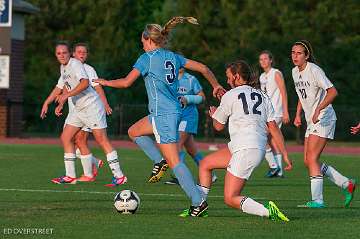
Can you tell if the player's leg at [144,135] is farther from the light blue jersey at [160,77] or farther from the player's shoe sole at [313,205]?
the light blue jersey at [160,77]

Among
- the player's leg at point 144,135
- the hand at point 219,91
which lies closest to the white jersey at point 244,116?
the hand at point 219,91

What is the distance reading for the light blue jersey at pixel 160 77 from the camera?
12234mm

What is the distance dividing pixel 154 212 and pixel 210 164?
93 centimetres

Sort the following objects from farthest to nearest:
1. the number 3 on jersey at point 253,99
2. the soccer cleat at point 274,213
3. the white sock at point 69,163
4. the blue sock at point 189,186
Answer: the white sock at point 69,163 → the blue sock at point 189,186 → the number 3 on jersey at point 253,99 → the soccer cleat at point 274,213

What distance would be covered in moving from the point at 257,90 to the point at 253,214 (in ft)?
4.27

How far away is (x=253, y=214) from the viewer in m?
11.9

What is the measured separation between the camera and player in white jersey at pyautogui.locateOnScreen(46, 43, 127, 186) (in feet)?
55.0

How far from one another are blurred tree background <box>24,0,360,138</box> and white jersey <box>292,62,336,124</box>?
2715cm

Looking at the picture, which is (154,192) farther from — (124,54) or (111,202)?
(124,54)

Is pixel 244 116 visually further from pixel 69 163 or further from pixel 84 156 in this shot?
pixel 84 156

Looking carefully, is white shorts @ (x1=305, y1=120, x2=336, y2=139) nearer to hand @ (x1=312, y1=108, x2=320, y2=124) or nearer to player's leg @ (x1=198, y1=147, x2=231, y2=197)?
hand @ (x1=312, y1=108, x2=320, y2=124)

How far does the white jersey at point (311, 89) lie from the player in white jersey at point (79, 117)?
3864 mm

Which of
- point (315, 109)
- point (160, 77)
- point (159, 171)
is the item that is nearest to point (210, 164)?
point (160, 77)

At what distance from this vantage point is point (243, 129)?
1164cm
